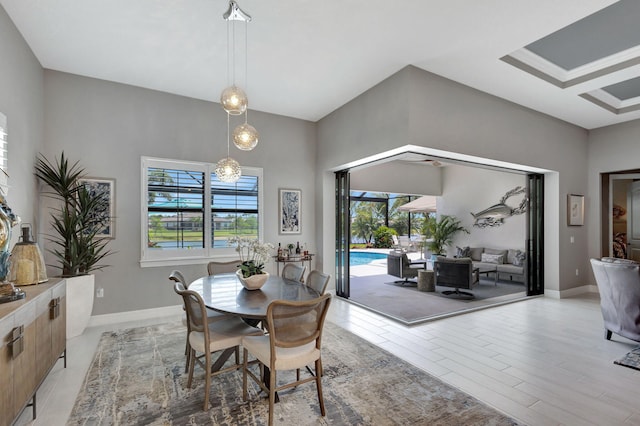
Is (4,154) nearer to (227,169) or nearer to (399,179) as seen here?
(227,169)

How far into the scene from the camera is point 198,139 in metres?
4.89

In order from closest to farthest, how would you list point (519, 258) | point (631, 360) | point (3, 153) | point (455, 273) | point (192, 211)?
point (3, 153) → point (631, 360) → point (192, 211) → point (455, 273) → point (519, 258)

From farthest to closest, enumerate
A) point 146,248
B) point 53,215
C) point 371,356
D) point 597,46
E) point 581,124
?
1. point 581,124
2. point 146,248
3. point 53,215
4. point 597,46
5. point 371,356

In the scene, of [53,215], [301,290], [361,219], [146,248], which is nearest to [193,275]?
[146,248]

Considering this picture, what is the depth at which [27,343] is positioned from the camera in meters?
1.97

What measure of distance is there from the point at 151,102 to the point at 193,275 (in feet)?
8.89

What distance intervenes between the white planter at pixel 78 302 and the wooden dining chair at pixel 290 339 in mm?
2757

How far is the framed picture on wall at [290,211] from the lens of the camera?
5570mm

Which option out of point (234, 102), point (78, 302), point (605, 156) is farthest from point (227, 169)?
point (605, 156)

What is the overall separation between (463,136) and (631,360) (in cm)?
306

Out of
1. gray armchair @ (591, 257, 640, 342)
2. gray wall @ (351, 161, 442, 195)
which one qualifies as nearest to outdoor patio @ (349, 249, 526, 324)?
gray armchair @ (591, 257, 640, 342)

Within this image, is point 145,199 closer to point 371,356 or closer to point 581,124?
point 371,356

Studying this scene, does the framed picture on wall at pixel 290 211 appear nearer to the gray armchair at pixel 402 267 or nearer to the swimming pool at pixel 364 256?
the gray armchair at pixel 402 267

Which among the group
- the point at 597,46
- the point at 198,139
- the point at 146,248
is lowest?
the point at 146,248
